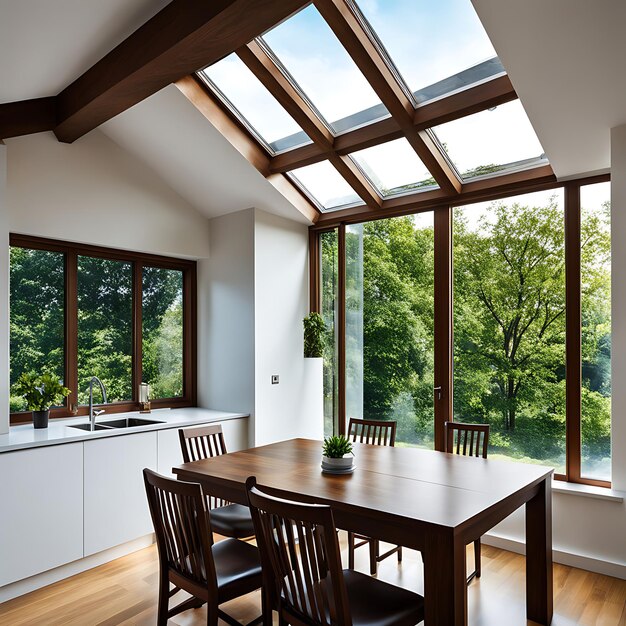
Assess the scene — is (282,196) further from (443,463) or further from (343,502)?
(343,502)

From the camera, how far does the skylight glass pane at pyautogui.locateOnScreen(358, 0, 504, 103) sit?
291 cm

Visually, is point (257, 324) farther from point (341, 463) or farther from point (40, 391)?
point (341, 463)

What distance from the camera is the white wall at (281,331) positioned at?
4555 millimetres

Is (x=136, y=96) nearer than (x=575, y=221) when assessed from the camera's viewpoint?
Yes

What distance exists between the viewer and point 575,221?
360cm

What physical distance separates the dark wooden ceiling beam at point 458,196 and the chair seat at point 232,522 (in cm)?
266

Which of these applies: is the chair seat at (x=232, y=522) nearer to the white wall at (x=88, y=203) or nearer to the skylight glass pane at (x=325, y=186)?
the white wall at (x=88, y=203)

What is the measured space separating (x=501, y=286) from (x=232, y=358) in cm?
232

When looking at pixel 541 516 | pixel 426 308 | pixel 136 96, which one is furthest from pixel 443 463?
pixel 136 96

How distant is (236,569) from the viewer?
232cm

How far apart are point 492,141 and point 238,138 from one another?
1.86 metres

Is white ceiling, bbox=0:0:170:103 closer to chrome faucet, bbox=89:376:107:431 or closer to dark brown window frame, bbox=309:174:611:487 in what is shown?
chrome faucet, bbox=89:376:107:431

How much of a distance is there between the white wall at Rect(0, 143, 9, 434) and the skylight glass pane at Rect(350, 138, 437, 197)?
248cm

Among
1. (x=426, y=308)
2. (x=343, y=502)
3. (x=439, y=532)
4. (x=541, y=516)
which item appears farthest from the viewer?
(x=426, y=308)
